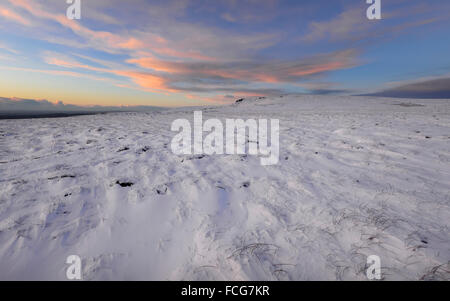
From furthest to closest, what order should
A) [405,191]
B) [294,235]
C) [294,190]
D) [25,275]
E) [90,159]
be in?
1. [90,159]
2. [294,190]
3. [405,191]
4. [294,235]
5. [25,275]

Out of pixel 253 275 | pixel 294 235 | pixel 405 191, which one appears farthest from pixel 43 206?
pixel 405 191

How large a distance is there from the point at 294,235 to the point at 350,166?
9.97ft

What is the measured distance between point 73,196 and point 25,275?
154 centimetres

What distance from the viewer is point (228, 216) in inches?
123

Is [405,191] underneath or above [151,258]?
above

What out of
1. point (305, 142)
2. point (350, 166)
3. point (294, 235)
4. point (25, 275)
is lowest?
point (25, 275)

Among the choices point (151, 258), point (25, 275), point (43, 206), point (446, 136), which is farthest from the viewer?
point (446, 136)

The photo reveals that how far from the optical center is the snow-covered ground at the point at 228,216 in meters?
2.25

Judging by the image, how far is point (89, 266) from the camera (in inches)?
90.5

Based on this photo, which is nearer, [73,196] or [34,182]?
[73,196]

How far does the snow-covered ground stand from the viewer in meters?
2.25

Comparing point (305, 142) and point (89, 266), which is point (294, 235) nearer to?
point (89, 266)
